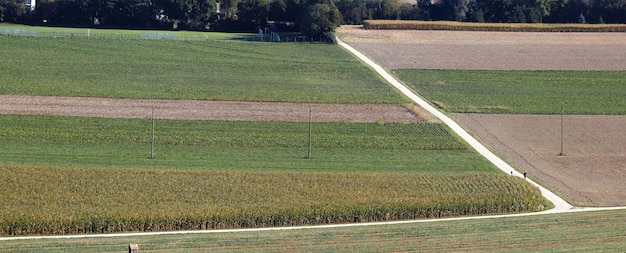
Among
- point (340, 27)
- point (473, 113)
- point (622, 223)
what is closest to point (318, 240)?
point (622, 223)

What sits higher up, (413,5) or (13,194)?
(413,5)

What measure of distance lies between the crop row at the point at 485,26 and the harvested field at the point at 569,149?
34012 mm

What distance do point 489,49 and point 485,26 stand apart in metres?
9.12

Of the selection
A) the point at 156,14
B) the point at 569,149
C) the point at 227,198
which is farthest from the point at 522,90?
the point at 156,14

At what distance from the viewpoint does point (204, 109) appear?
72062 millimetres

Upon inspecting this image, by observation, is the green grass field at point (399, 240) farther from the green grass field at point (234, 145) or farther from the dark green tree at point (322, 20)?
the dark green tree at point (322, 20)

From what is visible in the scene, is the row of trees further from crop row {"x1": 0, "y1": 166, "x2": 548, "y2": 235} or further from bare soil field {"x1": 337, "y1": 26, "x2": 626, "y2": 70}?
crop row {"x1": 0, "y1": 166, "x2": 548, "y2": 235}

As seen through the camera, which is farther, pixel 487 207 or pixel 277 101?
pixel 277 101

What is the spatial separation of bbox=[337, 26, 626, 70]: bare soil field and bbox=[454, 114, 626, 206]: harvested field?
1918 cm

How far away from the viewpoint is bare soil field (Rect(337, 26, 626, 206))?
5950cm

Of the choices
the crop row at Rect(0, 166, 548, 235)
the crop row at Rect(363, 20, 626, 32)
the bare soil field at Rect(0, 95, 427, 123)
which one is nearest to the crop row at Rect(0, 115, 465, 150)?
the bare soil field at Rect(0, 95, 427, 123)

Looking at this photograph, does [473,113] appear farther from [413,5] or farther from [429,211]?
[413,5]

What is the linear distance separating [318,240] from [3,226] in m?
11.0

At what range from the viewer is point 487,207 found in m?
52.0
